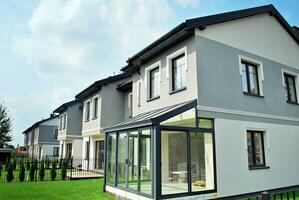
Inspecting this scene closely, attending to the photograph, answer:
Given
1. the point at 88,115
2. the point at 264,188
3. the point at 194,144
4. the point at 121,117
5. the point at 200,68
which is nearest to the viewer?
the point at 194,144

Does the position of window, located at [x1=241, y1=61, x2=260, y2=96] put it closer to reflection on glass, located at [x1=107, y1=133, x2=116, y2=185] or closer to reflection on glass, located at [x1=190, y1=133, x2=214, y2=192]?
reflection on glass, located at [x1=190, y1=133, x2=214, y2=192]

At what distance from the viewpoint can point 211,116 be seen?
9141 mm

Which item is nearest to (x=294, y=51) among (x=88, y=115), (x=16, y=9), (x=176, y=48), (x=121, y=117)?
(x=176, y=48)

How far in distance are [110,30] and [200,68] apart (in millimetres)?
5013

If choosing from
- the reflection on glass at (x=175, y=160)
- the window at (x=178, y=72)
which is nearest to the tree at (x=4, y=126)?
the window at (x=178, y=72)

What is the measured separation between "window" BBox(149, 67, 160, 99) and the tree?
33.8 meters

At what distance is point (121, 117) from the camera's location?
19.0 meters

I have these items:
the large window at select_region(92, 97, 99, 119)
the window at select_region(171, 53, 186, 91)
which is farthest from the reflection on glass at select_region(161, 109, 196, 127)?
the large window at select_region(92, 97, 99, 119)

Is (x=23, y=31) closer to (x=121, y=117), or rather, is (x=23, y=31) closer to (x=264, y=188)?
(x=121, y=117)

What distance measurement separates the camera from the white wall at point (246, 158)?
908cm

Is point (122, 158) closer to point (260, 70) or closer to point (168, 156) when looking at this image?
point (168, 156)

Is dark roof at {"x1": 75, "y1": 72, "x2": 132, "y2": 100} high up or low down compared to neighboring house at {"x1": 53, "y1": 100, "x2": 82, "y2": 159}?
up

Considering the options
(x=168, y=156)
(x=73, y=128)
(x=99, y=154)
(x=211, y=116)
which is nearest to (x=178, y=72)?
(x=211, y=116)

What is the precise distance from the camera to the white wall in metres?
9.08
